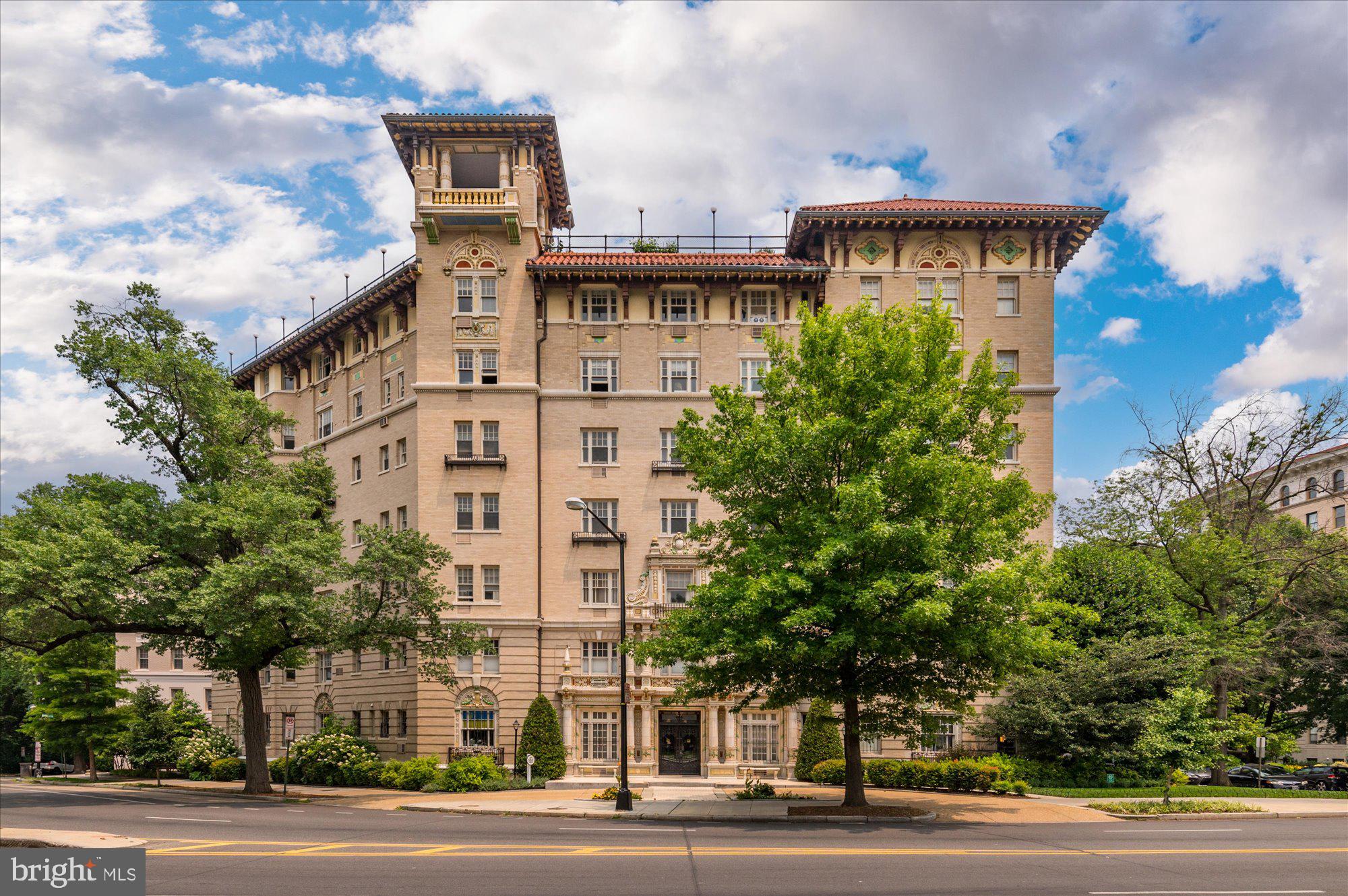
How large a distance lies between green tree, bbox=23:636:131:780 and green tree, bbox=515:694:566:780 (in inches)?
1150

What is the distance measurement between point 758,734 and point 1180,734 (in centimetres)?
1700

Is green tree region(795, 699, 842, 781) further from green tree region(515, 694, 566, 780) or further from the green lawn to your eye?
green tree region(515, 694, 566, 780)

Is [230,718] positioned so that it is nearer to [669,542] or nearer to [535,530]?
[535,530]

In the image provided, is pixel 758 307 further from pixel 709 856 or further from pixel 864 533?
pixel 709 856

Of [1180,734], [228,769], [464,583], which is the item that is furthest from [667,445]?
[228,769]

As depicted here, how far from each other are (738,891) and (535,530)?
3259cm

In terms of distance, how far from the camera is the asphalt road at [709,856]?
16.9 m

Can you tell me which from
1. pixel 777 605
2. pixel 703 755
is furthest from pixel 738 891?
pixel 703 755

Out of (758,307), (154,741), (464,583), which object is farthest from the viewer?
(154,741)

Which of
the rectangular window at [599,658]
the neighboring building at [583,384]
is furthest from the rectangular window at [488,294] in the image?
the rectangular window at [599,658]

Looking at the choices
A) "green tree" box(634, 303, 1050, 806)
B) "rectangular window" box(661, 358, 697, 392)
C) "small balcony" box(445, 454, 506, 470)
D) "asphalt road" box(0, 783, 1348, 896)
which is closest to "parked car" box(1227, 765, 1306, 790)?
"asphalt road" box(0, 783, 1348, 896)

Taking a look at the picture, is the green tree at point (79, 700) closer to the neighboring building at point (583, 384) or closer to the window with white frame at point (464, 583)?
the neighboring building at point (583, 384)

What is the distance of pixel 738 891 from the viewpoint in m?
16.3

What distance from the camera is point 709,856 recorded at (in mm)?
20578
